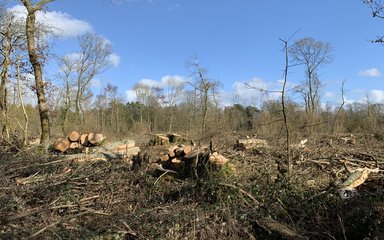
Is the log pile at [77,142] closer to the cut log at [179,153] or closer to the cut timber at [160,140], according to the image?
the cut timber at [160,140]

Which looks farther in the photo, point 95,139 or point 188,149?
point 95,139

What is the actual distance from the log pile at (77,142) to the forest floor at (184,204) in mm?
3891

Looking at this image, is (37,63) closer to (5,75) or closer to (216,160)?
(5,75)

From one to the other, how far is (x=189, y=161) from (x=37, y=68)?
9.08 meters

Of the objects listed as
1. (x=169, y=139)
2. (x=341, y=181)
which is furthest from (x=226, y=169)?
(x=169, y=139)

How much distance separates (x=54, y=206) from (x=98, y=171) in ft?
6.11

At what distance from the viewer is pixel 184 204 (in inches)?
250

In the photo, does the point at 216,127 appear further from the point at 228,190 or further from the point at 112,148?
the point at 112,148

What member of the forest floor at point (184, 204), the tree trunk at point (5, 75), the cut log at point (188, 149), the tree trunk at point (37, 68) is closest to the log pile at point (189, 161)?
the cut log at point (188, 149)

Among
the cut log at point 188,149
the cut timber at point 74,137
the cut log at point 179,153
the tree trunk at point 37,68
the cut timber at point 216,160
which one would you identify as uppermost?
the tree trunk at point 37,68

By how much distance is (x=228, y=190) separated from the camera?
630 cm

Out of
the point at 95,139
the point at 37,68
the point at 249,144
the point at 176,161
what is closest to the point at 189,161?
the point at 176,161

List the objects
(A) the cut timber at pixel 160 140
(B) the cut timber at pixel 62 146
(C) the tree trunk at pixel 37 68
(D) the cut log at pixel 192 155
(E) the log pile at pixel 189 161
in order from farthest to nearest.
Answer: (A) the cut timber at pixel 160 140 → (C) the tree trunk at pixel 37 68 → (B) the cut timber at pixel 62 146 → (D) the cut log at pixel 192 155 → (E) the log pile at pixel 189 161

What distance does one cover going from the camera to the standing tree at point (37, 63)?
1412cm
